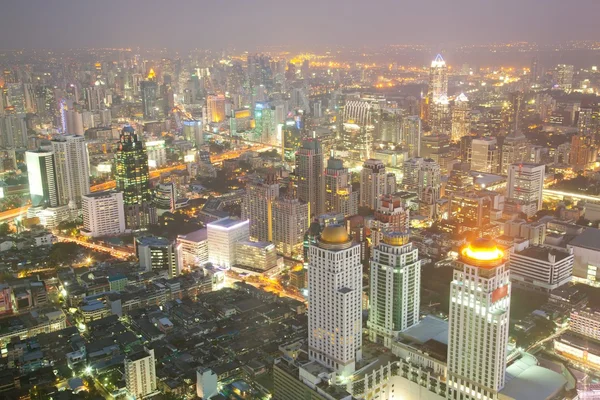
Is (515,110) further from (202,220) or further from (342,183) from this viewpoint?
(202,220)

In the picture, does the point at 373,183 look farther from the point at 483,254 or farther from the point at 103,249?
the point at 483,254

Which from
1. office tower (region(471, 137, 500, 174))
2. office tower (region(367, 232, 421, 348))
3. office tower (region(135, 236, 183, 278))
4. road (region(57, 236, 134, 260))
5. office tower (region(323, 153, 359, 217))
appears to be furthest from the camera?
office tower (region(471, 137, 500, 174))

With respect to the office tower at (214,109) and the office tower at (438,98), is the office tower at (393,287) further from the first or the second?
the office tower at (214,109)

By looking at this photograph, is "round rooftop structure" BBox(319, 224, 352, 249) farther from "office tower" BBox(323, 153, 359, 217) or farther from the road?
"office tower" BBox(323, 153, 359, 217)

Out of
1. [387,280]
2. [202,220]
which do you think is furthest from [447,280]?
[202,220]

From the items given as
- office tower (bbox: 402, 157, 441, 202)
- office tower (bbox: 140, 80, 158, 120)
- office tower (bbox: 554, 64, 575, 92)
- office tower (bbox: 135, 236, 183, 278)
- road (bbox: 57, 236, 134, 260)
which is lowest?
road (bbox: 57, 236, 134, 260)

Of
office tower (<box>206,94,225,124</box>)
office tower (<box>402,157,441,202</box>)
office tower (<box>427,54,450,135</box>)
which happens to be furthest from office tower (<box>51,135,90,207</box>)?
office tower (<box>427,54,450,135</box>)
